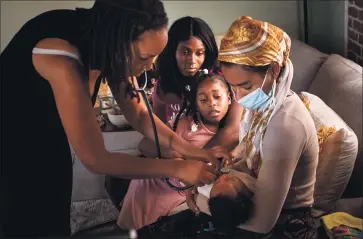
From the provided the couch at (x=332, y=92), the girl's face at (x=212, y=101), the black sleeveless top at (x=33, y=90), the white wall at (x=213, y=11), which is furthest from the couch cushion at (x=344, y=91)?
the black sleeveless top at (x=33, y=90)

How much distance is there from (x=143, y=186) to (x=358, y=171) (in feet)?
1.45

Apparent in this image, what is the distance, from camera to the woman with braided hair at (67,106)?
1025 millimetres

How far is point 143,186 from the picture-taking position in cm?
112

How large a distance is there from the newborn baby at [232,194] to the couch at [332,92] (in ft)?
0.65

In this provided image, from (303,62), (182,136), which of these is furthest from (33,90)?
(303,62)

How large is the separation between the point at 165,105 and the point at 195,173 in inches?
6.0

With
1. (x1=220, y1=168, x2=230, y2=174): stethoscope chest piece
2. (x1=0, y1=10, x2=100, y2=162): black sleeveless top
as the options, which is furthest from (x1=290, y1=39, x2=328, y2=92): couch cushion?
(x1=0, y1=10, x2=100, y2=162): black sleeveless top

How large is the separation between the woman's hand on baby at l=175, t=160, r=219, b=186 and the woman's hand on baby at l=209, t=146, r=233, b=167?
0.09ft

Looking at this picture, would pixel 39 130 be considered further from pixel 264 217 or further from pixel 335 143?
pixel 335 143

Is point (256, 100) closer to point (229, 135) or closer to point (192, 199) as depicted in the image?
point (229, 135)

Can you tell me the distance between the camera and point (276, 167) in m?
1.08

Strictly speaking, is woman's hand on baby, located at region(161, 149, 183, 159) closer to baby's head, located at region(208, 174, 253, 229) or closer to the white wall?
baby's head, located at region(208, 174, 253, 229)

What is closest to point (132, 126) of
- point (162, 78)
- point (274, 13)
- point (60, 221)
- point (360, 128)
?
point (162, 78)

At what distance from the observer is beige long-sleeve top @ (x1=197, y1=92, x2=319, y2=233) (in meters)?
1.07
